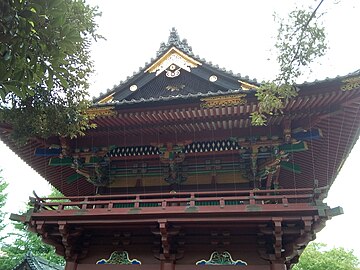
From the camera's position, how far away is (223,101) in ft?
28.7

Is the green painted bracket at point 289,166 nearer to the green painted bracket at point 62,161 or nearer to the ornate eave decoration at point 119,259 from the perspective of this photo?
the ornate eave decoration at point 119,259

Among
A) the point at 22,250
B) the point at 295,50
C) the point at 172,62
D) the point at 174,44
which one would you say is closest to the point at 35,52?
the point at 295,50

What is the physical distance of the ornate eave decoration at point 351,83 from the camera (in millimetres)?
7863

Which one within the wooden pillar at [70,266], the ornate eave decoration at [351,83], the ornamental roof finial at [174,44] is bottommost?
the wooden pillar at [70,266]

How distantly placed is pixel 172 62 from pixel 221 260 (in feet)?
21.5

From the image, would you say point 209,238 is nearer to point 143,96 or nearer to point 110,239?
point 110,239

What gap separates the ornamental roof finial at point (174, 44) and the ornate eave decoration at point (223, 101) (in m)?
3.95

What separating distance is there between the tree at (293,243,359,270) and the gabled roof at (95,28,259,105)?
19846 millimetres

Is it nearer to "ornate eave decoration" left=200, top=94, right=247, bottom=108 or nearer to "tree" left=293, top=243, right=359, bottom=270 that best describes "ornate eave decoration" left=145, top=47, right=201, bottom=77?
"ornate eave decoration" left=200, top=94, right=247, bottom=108

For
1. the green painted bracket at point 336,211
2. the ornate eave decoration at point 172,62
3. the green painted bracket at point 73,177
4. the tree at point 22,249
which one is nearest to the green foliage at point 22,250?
the tree at point 22,249

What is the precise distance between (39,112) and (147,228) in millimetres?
4060

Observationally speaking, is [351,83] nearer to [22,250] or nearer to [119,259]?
[119,259]

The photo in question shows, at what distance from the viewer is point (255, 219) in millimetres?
8344

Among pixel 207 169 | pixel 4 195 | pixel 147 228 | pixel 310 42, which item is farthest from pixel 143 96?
pixel 4 195
